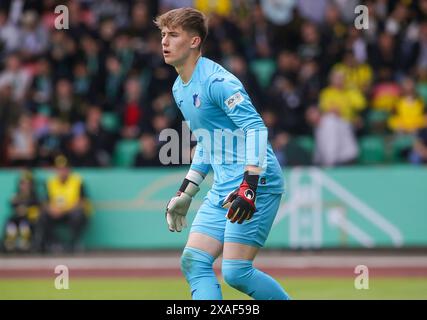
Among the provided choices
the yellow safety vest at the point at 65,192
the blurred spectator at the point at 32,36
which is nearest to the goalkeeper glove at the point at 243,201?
the yellow safety vest at the point at 65,192

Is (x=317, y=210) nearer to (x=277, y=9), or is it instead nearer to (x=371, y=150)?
(x=371, y=150)

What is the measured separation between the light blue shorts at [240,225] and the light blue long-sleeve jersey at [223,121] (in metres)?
0.08

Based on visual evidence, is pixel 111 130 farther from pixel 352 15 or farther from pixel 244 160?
pixel 244 160

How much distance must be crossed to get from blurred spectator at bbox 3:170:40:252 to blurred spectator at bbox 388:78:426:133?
5.39 meters

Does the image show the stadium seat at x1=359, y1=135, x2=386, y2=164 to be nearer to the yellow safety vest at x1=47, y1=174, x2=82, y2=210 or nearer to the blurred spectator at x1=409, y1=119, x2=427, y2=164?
the blurred spectator at x1=409, y1=119, x2=427, y2=164

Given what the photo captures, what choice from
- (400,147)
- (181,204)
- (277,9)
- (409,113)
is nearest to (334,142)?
(400,147)

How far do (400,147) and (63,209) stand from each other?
507 cm

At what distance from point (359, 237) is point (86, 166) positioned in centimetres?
419

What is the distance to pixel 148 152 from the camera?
15.0 meters

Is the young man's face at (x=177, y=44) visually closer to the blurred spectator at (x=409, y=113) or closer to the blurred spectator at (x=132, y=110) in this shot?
the blurred spectator at (x=132, y=110)

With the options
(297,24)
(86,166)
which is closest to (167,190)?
(86,166)

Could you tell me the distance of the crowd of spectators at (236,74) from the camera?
15086 mm

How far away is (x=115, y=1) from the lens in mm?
17094

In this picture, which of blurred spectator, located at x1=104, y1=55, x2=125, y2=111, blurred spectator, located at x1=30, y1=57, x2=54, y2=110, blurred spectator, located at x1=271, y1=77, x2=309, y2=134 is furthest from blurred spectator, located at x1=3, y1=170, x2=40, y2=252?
blurred spectator, located at x1=271, y1=77, x2=309, y2=134
